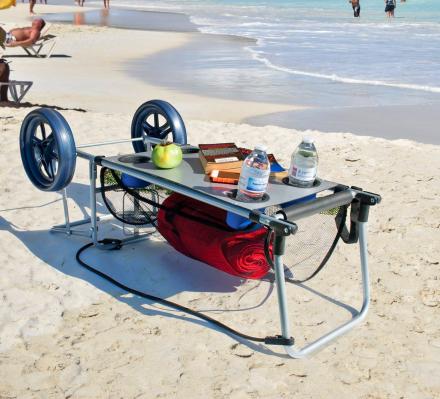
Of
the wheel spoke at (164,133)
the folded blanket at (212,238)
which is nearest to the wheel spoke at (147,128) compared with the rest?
the wheel spoke at (164,133)

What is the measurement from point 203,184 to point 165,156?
0.39 meters

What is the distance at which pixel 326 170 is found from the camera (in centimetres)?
635

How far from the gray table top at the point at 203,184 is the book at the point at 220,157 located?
0.07 m

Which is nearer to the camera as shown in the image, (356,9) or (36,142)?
(36,142)

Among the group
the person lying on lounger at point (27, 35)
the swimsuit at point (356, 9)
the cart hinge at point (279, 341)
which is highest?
the swimsuit at point (356, 9)

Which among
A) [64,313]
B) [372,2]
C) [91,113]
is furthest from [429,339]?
[372,2]

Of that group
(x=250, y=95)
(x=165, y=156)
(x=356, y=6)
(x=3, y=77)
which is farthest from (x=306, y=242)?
(x=356, y=6)

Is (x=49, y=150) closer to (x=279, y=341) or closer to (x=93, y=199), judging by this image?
(x=93, y=199)

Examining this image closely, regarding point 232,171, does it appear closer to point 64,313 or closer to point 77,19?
point 64,313

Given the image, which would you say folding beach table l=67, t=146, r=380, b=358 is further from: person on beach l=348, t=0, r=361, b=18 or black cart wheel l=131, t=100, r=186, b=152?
person on beach l=348, t=0, r=361, b=18

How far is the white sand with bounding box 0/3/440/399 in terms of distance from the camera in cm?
294

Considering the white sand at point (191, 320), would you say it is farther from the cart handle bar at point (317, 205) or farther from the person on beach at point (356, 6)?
the person on beach at point (356, 6)

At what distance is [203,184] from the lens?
136 inches

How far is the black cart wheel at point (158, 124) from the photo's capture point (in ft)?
15.9
